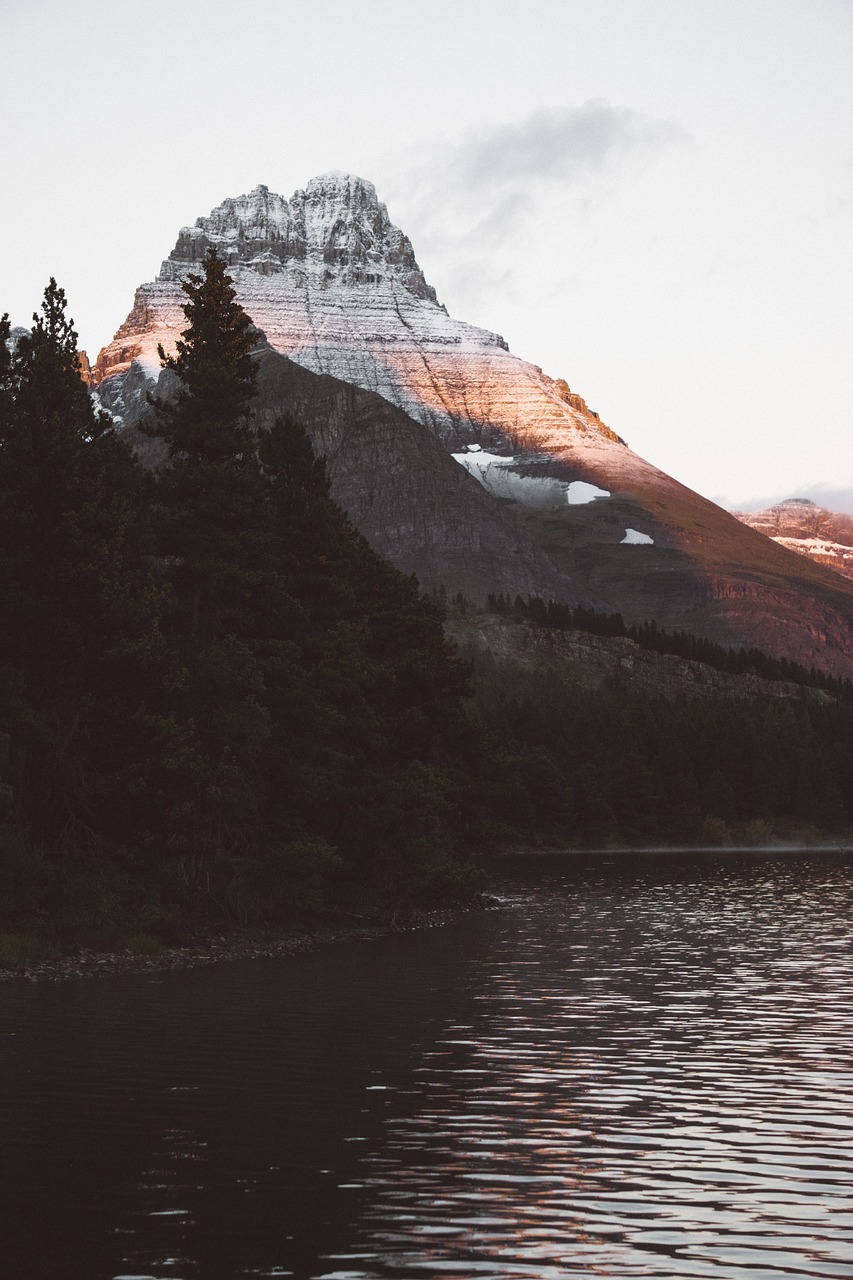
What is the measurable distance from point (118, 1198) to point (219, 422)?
45.8m

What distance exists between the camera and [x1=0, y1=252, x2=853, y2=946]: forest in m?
47.4

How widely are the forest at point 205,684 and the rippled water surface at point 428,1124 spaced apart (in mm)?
6620

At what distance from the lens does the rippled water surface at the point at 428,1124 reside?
50.1ft

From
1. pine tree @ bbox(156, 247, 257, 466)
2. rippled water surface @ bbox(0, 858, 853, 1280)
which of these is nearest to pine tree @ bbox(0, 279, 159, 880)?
rippled water surface @ bbox(0, 858, 853, 1280)

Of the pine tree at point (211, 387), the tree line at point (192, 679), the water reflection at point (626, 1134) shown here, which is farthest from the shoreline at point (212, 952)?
the pine tree at point (211, 387)

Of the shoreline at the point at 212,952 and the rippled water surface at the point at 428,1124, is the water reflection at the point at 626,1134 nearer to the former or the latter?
the rippled water surface at the point at 428,1124

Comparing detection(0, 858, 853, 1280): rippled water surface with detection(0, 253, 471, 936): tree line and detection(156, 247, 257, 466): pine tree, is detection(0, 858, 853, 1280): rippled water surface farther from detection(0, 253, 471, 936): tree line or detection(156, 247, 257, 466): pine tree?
detection(156, 247, 257, 466): pine tree

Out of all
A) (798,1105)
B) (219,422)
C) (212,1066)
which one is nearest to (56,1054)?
(212,1066)

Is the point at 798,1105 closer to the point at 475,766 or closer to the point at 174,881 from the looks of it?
the point at 174,881

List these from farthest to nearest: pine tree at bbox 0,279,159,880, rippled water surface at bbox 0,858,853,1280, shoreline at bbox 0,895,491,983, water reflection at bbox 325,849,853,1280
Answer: pine tree at bbox 0,279,159,880 → shoreline at bbox 0,895,491,983 → rippled water surface at bbox 0,858,853,1280 → water reflection at bbox 325,849,853,1280

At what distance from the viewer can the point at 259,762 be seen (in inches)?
2259

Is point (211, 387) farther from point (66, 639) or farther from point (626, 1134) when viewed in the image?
point (626, 1134)

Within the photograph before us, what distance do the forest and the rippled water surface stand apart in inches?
261

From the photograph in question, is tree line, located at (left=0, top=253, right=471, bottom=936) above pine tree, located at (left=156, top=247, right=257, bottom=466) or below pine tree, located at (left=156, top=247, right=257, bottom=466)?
below
